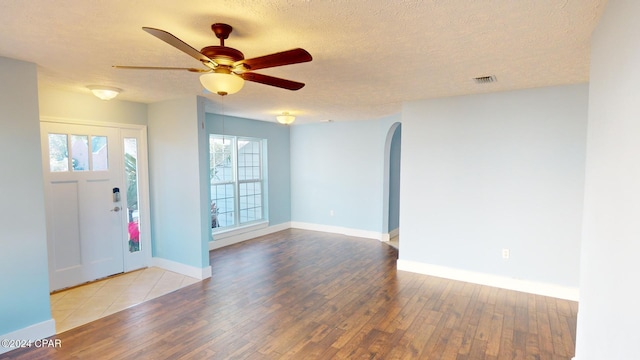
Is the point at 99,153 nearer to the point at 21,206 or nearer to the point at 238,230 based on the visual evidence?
the point at 21,206

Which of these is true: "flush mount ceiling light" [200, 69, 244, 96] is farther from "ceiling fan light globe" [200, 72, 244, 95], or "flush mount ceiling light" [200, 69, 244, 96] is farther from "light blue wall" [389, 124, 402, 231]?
"light blue wall" [389, 124, 402, 231]

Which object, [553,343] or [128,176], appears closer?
[553,343]

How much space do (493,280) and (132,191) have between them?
507cm

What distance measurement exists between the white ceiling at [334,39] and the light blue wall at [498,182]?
1.44ft

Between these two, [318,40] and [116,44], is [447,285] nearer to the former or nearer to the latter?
[318,40]

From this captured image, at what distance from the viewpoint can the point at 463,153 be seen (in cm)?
395

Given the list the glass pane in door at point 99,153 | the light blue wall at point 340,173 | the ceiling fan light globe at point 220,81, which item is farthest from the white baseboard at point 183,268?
the light blue wall at point 340,173

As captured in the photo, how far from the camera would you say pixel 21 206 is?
103 inches

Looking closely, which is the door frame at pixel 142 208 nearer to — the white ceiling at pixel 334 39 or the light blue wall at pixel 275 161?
the white ceiling at pixel 334 39

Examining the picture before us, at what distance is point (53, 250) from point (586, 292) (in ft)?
17.1

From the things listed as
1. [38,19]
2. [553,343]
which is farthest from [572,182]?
[38,19]

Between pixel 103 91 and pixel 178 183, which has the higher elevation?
pixel 103 91

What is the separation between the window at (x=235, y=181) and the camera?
19.4ft

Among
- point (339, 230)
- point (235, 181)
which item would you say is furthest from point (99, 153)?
point (339, 230)
